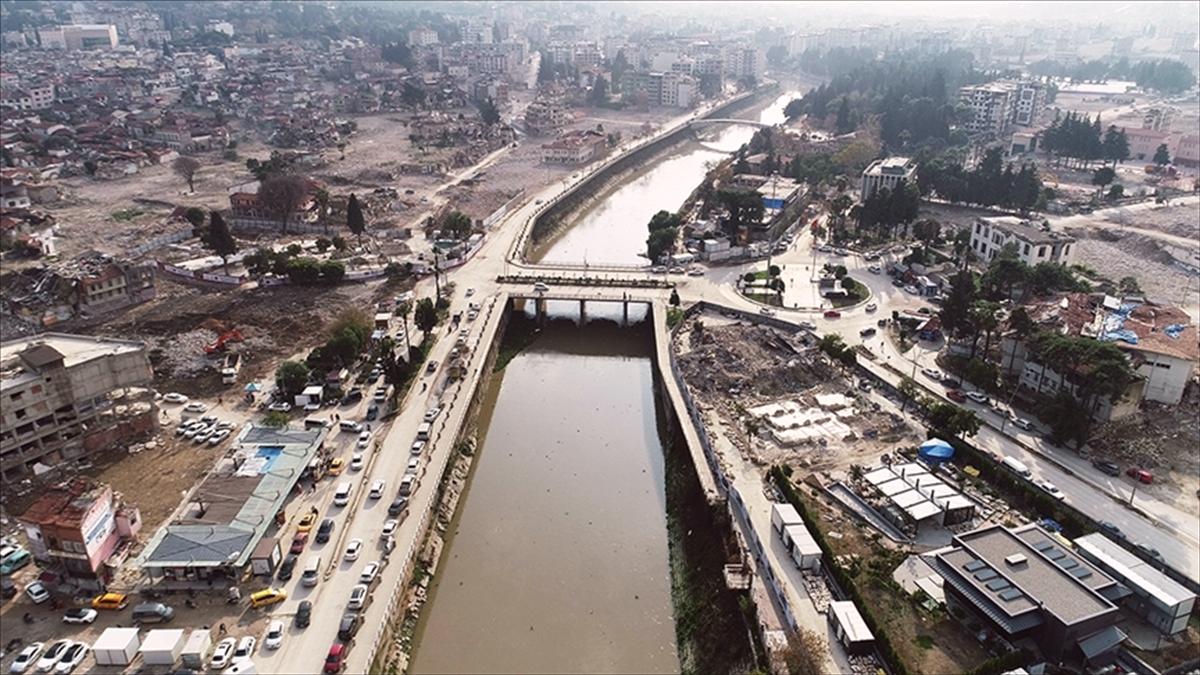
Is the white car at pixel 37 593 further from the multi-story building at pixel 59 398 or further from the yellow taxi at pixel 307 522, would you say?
the multi-story building at pixel 59 398

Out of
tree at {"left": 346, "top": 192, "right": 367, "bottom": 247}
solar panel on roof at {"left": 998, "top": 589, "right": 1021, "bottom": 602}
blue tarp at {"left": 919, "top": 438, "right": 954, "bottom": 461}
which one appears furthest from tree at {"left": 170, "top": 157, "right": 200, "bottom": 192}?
solar panel on roof at {"left": 998, "top": 589, "right": 1021, "bottom": 602}

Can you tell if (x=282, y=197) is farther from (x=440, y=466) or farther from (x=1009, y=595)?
(x=1009, y=595)

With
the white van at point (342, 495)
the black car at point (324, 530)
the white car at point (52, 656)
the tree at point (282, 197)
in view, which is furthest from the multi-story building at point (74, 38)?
the white car at point (52, 656)

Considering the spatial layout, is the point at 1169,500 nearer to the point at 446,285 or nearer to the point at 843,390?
the point at 843,390

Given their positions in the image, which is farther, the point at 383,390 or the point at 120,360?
the point at 383,390

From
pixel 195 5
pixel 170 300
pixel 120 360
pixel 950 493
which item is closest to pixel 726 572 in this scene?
pixel 950 493

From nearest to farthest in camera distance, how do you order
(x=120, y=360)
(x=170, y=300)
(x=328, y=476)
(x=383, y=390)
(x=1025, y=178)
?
1. (x=328, y=476)
2. (x=120, y=360)
3. (x=383, y=390)
4. (x=170, y=300)
5. (x=1025, y=178)
